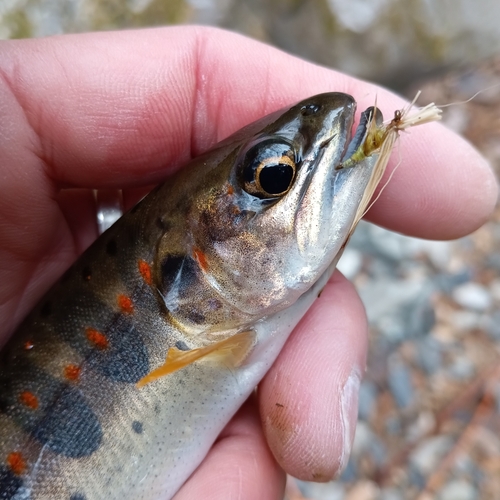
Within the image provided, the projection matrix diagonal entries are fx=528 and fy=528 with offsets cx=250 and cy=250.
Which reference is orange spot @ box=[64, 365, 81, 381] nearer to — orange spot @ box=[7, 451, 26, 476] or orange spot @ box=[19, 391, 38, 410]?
orange spot @ box=[19, 391, 38, 410]

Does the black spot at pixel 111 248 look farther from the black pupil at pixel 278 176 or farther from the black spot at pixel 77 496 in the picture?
the black spot at pixel 77 496

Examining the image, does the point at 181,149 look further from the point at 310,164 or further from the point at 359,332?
the point at 359,332

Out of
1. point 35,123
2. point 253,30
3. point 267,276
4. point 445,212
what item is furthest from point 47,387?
point 253,30

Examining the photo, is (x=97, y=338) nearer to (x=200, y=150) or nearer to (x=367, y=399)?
(x=200, y=150)

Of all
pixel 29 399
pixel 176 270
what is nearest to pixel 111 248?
pixel 176 270

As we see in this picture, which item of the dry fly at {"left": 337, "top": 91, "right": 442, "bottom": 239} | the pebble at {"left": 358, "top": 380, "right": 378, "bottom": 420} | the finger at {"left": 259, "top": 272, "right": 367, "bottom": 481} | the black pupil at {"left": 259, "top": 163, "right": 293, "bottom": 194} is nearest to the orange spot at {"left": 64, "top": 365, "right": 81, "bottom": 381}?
the finger at {"left": 259, "top": 272, "right": 367, "bottom": 481}

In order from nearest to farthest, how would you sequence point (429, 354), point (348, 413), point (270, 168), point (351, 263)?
point (270, 168)
point (348, 413)
point (429, 354)
point (351, 263)
